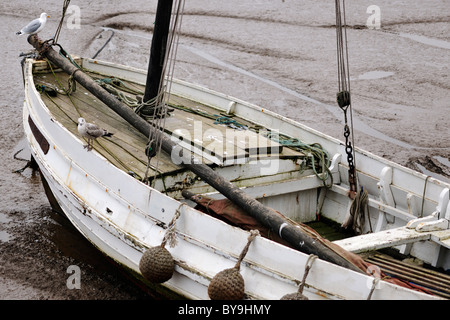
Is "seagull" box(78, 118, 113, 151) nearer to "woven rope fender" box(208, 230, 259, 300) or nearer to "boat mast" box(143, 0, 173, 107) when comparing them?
"boat mast" box(143, 0, 173, 107)

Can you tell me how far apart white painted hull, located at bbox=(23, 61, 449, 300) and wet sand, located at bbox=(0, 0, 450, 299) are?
67 cm

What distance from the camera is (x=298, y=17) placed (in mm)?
16641

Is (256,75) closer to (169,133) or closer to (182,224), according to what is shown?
(169,133)

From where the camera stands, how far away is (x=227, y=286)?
5164 millimetres

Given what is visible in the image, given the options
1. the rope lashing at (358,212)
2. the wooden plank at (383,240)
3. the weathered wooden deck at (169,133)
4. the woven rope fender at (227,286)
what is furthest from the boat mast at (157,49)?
the woven rope fender at (227,286)

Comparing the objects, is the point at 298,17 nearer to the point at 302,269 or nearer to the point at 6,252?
the point at 6,252

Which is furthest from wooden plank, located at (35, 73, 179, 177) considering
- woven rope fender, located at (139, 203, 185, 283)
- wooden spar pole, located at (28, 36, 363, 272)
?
Answer: woven rope fender, located at (139, 203, 185, 283)

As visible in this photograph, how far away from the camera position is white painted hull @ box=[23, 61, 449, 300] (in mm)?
5074

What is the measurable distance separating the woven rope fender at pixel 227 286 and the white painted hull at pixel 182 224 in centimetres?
17

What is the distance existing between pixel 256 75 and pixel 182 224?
8.36m

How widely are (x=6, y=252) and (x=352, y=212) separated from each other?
415cm

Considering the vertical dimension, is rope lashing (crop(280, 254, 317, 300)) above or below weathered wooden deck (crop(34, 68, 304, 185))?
below
